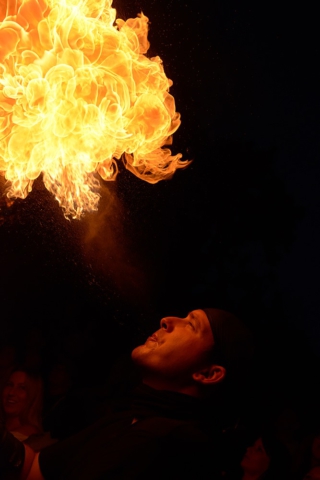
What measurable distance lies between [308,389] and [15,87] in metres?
4.15

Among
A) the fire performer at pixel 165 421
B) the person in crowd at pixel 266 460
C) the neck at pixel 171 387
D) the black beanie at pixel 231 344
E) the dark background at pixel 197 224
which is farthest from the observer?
the dark background at pixel 197 224

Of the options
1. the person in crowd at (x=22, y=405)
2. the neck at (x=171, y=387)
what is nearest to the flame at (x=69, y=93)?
the person in crowd at (x=22, y=405)

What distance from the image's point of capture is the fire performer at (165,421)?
2.31 meters

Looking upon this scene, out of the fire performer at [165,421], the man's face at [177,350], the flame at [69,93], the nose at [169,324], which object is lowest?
the fire performer at [165,421]

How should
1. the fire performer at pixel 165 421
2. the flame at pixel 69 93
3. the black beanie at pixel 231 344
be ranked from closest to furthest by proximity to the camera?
1. the fire performer at pixel 165 421
2. the black beanie at pixel 231 344
3. the flame at pixel 69 93

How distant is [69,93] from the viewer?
3.41 meters

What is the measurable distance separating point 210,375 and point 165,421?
1.19 ft

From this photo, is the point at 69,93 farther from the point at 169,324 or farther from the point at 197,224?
the point at 197,224

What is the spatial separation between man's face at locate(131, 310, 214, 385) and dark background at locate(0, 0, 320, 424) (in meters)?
2.42

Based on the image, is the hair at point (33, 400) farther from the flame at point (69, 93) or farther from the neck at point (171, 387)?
the neck at point (171, 387)

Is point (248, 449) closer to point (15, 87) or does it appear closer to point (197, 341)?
point (197, 341)

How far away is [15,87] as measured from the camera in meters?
3.29

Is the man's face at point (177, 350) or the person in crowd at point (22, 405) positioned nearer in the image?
the man's face at point (177, 350)

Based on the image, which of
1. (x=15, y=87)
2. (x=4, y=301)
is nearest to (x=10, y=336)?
(x=4, y=301)
